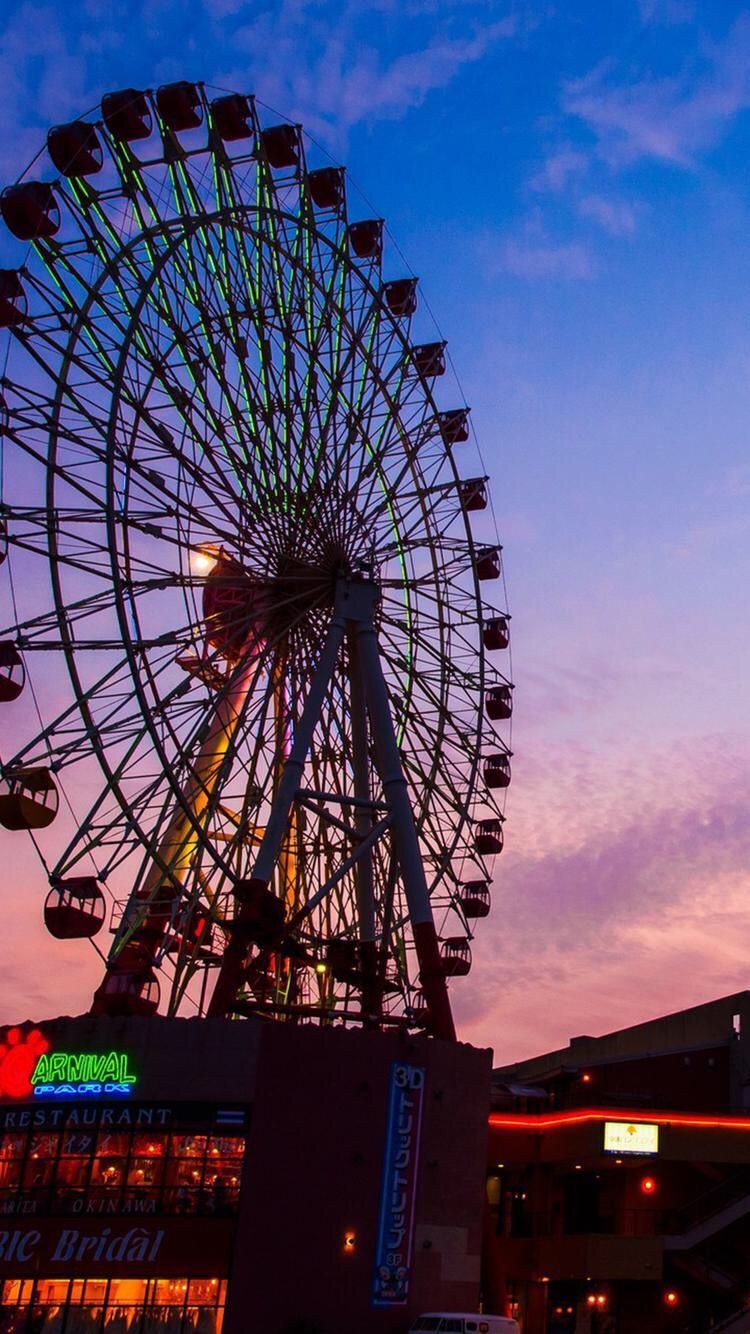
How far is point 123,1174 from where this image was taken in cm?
3506

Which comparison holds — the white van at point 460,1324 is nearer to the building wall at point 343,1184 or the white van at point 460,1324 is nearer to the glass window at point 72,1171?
the building wall at point 343,1184

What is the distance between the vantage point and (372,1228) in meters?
34.5

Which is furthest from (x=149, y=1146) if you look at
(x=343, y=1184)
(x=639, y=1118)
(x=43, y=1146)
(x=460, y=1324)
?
(x=639, y=1118)

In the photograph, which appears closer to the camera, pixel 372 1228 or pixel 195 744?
pixel 372 1228

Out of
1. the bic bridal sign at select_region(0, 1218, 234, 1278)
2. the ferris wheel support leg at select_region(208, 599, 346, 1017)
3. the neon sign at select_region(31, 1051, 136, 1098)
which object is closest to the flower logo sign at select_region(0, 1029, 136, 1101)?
the neon sign at select_region(31, 1051, 136, 1098)

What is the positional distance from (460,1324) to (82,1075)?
11.0 metres

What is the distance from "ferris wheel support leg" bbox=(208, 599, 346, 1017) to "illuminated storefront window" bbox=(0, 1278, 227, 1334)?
6.48 metres

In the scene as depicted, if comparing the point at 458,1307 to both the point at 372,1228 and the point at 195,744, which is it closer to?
the point at 372,1228

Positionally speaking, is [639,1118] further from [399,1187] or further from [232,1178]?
[232,1178]

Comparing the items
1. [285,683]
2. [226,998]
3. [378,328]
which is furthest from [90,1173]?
[378,328]

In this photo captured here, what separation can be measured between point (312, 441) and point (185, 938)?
15075 millimetres

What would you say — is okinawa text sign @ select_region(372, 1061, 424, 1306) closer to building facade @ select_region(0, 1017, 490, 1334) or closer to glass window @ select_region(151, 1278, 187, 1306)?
building facade @ select_region(0, 1017, 490, 1334)

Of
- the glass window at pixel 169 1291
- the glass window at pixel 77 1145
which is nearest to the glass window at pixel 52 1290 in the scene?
the glass window at pixel 169 1291

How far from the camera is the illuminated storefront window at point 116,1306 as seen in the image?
33.1 metres
